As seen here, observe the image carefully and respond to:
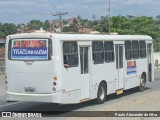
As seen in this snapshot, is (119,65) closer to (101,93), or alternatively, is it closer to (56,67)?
(101,93)

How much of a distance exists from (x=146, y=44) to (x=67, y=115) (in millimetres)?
10079

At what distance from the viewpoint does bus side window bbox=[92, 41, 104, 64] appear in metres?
17.9

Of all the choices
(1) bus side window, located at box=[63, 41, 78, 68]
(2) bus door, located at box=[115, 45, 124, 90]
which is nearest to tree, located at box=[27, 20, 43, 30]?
(2) bus door, located at box=[115, 45, 124, 90]

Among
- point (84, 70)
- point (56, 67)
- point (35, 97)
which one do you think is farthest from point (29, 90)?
point (84, 70)

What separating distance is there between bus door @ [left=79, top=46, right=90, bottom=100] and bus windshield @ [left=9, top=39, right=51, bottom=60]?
5.82 ft

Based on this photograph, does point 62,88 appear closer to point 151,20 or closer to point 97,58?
point 97,58

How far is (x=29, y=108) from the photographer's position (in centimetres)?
1700

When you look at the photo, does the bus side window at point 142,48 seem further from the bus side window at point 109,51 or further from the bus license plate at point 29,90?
the bus license plate at point 29,90

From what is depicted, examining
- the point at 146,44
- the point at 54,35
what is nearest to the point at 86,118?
the point at 54,35

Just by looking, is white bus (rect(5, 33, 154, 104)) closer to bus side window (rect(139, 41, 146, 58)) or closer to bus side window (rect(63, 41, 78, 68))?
bus side window (rect(63, 41, 78, 68))

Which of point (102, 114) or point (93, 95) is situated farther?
point (93, 95)

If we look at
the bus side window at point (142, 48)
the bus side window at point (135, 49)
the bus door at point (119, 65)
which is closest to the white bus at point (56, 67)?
the bus door at point (119, 65)

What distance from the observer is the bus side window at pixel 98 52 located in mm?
17948

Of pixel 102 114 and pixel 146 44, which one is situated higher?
pixel 146 44
